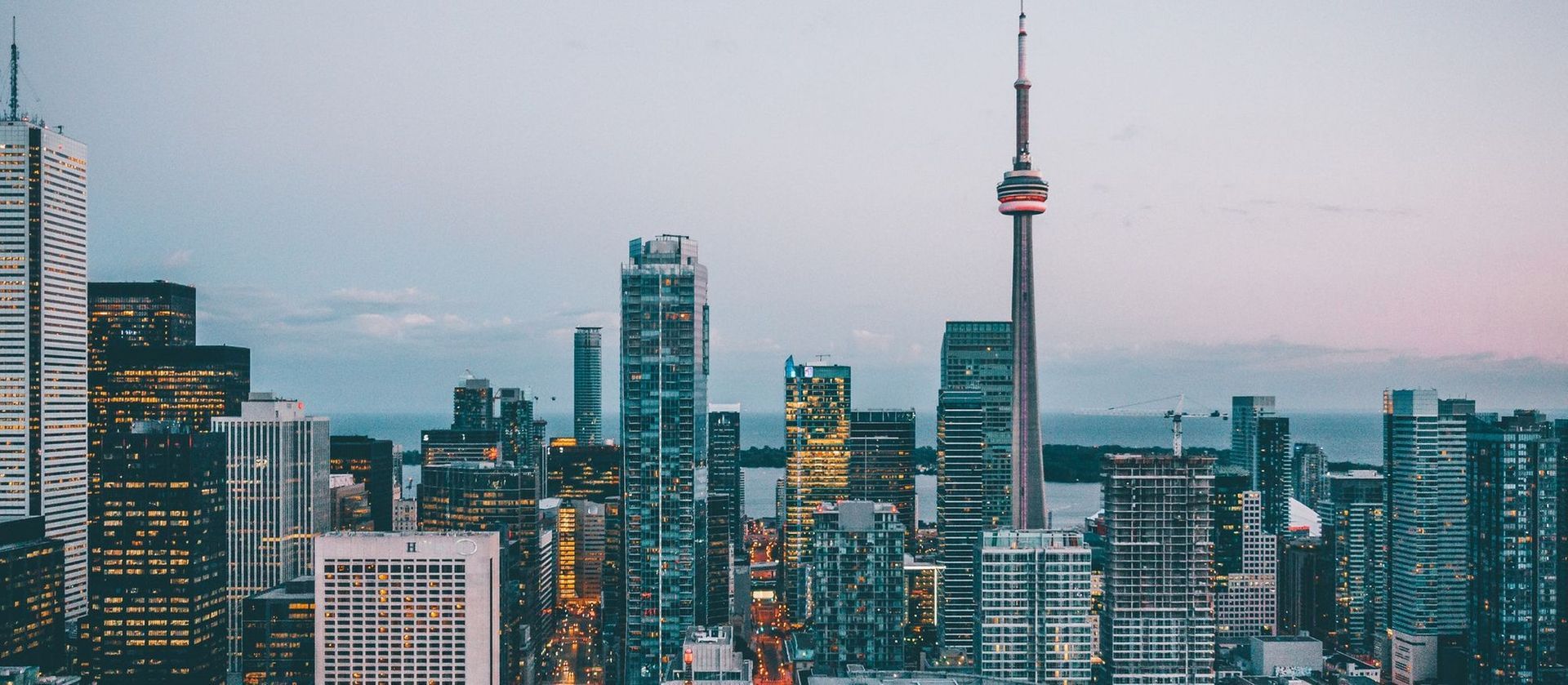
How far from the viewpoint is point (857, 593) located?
436ft

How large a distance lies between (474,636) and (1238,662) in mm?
87974

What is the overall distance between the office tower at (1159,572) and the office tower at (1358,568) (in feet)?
195

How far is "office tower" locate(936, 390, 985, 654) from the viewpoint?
533 feet

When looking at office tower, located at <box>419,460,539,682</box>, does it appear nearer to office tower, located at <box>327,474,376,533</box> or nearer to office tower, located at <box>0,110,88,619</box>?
office tower, located at <box>327,474,376,533</box>

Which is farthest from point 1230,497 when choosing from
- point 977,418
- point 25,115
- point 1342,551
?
point 25,115

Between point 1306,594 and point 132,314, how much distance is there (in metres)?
181

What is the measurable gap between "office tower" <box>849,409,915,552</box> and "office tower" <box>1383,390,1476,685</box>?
71226mm

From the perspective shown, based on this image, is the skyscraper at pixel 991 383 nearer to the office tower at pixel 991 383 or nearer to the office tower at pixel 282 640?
the office tower at pixel 991 383

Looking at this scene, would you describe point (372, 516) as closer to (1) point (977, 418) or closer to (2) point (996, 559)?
(1) point (977, 418)

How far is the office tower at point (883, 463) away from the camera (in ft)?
643

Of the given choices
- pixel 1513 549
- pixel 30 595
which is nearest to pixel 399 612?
pixel 30 595

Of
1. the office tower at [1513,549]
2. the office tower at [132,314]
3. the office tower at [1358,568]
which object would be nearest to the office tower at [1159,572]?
the office tower at [1513,549]

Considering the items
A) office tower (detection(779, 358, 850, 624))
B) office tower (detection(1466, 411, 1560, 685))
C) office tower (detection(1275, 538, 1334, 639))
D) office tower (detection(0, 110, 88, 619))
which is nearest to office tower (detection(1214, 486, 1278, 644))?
office tower (detection(1275, 538, 1334, 639))

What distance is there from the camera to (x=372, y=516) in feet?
646
